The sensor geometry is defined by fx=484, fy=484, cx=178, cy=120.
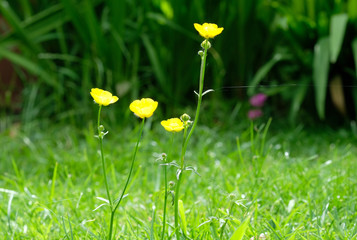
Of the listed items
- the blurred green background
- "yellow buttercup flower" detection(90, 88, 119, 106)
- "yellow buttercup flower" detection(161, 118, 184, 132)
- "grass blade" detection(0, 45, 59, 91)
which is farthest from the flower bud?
"grass blade" detection(0, 45, 59, 91)

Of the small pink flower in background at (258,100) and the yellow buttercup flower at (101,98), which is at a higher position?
the yellow buttercup flower at (101,98)

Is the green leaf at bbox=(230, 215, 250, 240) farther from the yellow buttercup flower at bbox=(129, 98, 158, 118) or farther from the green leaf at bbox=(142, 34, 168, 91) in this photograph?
the green leaf at bbox=(142, 34, 168, 91)

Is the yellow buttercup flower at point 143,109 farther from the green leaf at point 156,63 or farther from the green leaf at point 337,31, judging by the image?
the green leaf at point 156,63

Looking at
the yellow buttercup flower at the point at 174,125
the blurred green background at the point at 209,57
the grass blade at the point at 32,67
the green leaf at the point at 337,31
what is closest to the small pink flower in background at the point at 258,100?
the blurred green background at the point at 209,57

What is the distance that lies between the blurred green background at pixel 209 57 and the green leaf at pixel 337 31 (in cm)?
12

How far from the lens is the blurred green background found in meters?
2.35

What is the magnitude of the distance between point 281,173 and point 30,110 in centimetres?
171

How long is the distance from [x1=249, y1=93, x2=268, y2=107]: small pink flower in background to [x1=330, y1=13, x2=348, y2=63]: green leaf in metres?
0.50

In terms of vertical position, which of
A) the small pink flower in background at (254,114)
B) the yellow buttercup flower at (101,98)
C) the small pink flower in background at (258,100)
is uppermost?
the yellow buttercup flower at (101,98)

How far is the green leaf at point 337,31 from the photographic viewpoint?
200 cm

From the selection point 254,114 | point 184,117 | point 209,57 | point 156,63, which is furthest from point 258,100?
point 184,117

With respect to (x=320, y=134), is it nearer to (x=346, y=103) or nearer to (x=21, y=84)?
(x=346, y=103)

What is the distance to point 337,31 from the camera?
2053mm

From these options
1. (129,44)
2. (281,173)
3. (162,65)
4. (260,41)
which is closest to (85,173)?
(281,173)
